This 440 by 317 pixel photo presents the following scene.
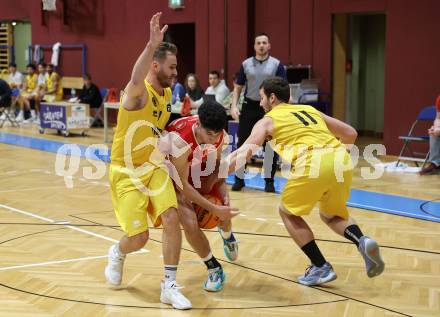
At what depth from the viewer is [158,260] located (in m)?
5.34

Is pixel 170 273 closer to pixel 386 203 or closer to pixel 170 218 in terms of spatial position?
pixel 170 218

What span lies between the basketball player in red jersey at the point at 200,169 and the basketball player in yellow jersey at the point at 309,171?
0.74 feet

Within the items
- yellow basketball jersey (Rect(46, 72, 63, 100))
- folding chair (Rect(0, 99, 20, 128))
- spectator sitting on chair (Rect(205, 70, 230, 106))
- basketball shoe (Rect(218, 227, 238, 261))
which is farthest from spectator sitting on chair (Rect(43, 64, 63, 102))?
basketball shoe (Rect(218, 227, 238, 261))

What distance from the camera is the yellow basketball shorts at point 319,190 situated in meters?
4.59

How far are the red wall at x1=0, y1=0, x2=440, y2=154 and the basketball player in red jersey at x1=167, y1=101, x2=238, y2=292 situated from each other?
7.44m

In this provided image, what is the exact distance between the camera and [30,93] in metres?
18.3

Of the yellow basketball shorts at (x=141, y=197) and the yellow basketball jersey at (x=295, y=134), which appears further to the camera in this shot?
the yellow basketball jersey at (x=295, y=134)

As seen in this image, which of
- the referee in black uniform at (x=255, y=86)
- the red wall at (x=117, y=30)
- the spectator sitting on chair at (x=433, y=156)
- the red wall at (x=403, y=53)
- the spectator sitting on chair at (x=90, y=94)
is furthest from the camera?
the spectator sitting on chair at (x=90, y=94)

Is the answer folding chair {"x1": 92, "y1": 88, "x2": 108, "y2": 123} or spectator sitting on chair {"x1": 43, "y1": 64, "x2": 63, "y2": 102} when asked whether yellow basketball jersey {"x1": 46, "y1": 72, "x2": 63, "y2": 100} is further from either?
folding chair {"x1": 92, "y1": 88, "x2": 108, "y2": 123}

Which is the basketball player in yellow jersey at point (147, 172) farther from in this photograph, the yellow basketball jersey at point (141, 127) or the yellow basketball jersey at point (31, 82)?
the yellow basketball jersey at point (31, 82)

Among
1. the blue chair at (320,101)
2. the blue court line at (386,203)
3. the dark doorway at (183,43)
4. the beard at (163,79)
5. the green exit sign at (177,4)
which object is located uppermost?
the green exit sign at (177,4)

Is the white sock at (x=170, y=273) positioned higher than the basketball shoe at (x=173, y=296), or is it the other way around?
the white sock at (x=170, y=273)

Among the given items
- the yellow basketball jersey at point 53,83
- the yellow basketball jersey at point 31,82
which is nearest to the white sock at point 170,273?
the yellow basketball jersey at point 53,83

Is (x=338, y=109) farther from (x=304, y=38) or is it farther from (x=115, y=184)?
(x=115, y=184)
